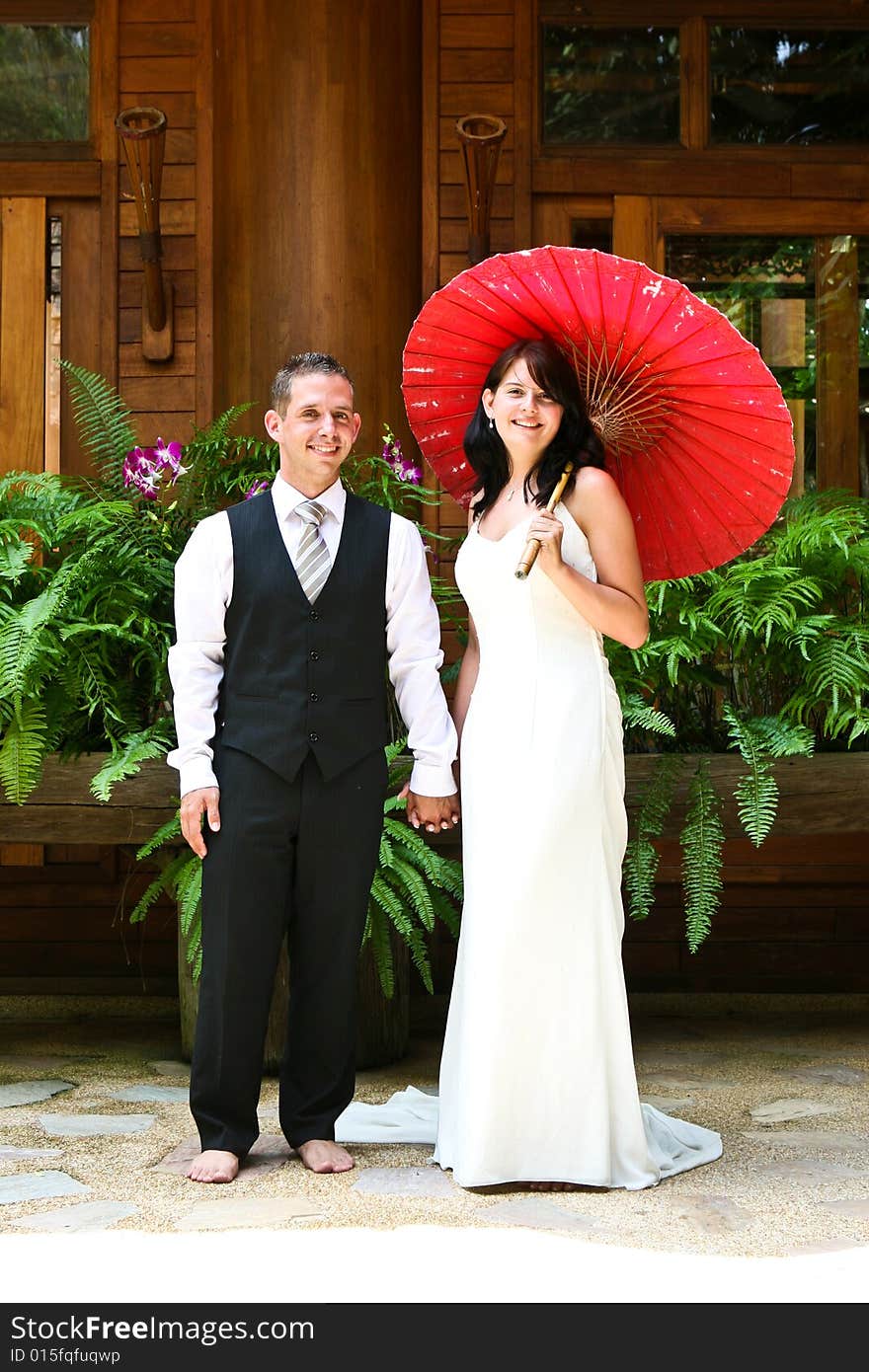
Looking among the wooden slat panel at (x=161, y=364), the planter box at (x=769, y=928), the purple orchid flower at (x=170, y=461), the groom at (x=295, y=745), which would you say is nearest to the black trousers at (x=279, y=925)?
the groom at (x=295, y=745)

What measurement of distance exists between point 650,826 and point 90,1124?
1789 mm

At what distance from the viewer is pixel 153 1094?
4.11 m

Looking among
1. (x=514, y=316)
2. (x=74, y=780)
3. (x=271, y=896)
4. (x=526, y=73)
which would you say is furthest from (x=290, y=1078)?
(x=526, y=73)

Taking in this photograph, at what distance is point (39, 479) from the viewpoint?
455 cm

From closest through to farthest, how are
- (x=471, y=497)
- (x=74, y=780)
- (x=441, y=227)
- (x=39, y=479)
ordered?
(x=471, y=497)
(x=74, y=780)
(x=39, y=479)
(x=441, y=227)

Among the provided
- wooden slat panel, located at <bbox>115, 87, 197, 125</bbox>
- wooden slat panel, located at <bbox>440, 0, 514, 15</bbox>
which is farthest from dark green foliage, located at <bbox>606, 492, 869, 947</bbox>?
wooden slat panel, located at <bbox>115, 87, 197, 125</bbox>

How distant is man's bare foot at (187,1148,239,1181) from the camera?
3.16m

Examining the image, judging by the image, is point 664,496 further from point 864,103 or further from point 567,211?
point 864,103

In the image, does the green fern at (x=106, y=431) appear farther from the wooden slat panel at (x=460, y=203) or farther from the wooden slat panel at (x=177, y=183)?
the wooden slat panel at (x=460, y=203)

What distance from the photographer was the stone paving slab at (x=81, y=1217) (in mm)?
2832

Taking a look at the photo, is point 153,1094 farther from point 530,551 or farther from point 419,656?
point 530,551

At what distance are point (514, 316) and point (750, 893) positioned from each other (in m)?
3.17

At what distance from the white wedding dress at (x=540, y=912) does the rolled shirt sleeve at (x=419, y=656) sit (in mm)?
73

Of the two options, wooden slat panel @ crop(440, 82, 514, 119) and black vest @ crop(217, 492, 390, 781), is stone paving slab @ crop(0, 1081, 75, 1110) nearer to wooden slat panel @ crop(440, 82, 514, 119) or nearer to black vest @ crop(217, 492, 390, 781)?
black vest @ crop(217, 492, 390, 781)
